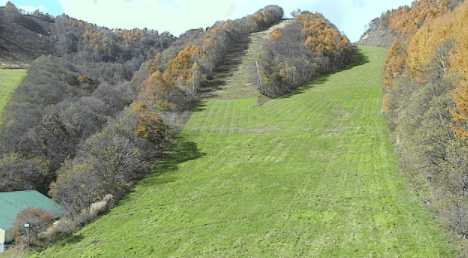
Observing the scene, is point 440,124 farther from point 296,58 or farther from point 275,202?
point 296,58

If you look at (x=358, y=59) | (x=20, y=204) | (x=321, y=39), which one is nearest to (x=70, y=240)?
(x=20, y=204)

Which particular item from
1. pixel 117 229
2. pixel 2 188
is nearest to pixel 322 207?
pixel 117 229

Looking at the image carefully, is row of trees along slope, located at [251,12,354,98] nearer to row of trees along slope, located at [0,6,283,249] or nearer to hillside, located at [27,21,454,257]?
row of trees along slope, located at [0,6,283,249]

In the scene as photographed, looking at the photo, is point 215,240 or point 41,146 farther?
point 41,146

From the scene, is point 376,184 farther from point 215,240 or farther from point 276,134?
point 276,134

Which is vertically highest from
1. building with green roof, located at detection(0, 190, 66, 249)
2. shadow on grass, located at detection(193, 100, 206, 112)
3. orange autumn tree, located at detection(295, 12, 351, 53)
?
orange autumn tree, located at detection(295, 12, 351, 53)

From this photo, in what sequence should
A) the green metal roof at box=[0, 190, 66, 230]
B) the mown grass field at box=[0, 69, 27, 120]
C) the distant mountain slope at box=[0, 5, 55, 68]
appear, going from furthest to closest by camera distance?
1. the distant mountain slope at box=[0, 5, 55, 68]
2. the mown grass field at box=[0, 69, 27, 120]
3. the green metal roof at box=[0, 190, 66, 230]

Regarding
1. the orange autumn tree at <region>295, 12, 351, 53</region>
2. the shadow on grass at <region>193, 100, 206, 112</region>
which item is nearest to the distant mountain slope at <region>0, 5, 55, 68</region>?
the shadow on grass at <region>193, 100, 206, 112</region>
